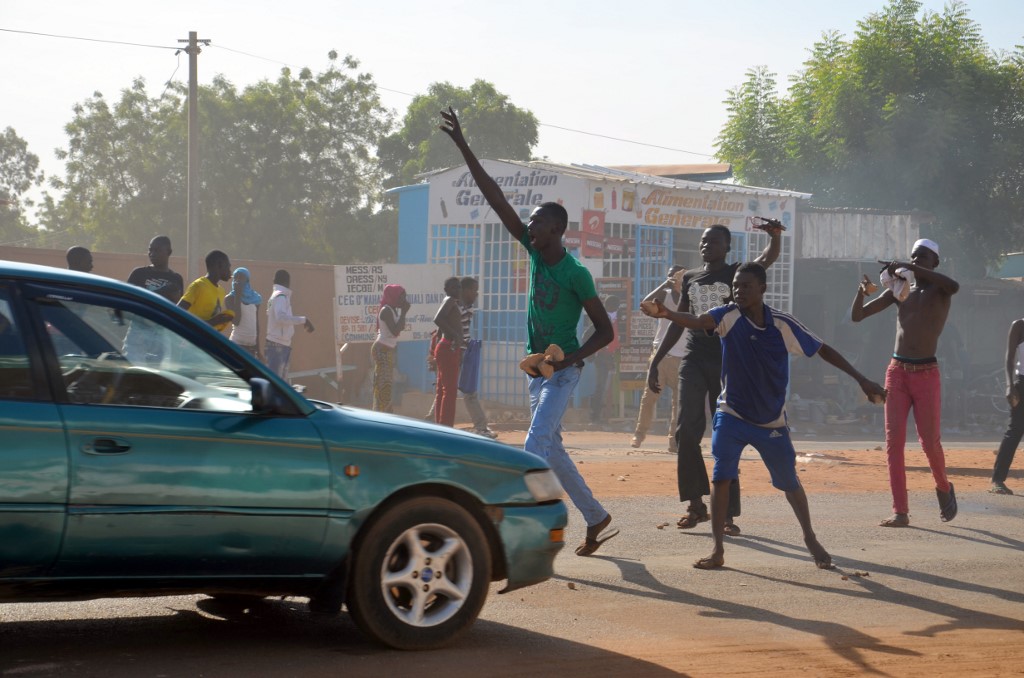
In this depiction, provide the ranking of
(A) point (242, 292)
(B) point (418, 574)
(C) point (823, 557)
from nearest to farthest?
(B) point (418, 574) < (C) point (823, 557) < (A) point (242, 292)

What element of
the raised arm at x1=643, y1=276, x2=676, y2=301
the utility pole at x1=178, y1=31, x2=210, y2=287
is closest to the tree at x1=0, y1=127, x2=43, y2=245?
the utility pole at x1=178, y1=31, x2=210, y2=287

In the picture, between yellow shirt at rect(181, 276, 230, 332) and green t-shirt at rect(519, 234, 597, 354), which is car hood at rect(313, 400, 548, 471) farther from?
yellow shirt at rect(181, 276, 230, 332)

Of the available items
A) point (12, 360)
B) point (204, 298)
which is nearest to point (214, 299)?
point (204, 298)

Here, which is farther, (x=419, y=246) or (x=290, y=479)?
(x=419, y=246)

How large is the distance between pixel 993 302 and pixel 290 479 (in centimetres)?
2819

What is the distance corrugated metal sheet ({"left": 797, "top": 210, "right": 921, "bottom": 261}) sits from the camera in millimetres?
27312

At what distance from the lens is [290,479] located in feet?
16.5

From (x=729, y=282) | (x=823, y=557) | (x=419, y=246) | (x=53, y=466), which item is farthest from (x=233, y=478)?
(x=419, y=246)

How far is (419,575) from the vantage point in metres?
5.28

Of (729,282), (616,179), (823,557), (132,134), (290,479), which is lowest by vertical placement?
(823,557)

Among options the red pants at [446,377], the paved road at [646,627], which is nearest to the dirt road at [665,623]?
the paved road at [646,627]

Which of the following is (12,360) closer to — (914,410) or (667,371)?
(914,410)

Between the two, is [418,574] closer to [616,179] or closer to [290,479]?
[290,479]

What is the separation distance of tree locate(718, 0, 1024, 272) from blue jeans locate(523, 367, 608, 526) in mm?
28691
